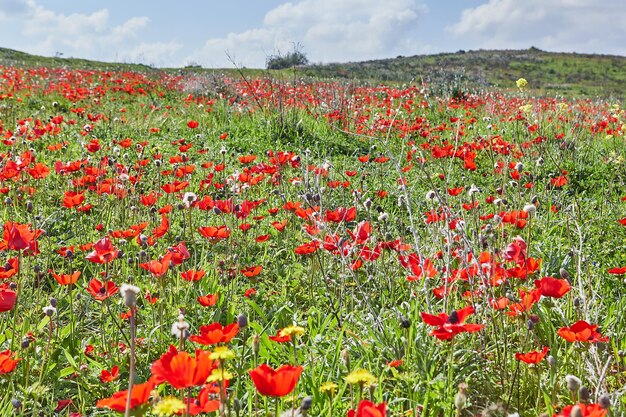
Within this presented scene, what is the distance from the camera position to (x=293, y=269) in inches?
133

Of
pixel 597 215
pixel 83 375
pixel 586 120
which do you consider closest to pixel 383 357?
pixel 83 375

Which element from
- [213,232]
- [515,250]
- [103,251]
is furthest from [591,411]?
[213,232]

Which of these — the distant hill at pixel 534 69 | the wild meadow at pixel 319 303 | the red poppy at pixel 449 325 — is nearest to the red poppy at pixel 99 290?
the wild meadow at pixel 319 303

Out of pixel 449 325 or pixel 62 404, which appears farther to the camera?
pixel 62 404

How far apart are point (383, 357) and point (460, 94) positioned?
9.56 meters

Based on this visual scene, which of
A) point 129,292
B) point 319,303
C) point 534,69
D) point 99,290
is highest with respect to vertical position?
point 534,69

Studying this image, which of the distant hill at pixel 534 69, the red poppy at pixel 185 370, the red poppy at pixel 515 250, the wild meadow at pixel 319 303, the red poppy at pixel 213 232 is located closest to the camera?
the red poppy at pixel 185 370

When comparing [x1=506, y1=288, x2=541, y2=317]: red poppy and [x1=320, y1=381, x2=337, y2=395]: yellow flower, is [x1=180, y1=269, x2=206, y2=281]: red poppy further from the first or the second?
[x1=506, y1=288, x2=541, y2=317]: red poppy

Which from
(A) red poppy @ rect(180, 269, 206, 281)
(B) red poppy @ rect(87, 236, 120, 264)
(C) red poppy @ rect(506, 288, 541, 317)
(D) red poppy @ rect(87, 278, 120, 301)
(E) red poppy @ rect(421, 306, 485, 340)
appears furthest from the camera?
(A) red poppy @ rect(180, 269, 206, 281)

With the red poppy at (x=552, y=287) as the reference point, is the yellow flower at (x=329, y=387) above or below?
below

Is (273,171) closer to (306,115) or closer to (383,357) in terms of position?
(383,357)

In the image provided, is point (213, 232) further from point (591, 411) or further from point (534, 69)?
point (534, 69)

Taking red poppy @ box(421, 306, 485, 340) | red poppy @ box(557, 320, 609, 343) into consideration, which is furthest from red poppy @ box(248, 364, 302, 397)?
red poppy @ box(557, 320, 609, 343)

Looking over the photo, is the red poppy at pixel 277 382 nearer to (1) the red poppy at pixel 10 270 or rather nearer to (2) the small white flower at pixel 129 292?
(2) the small white flower at pixel 129 292
